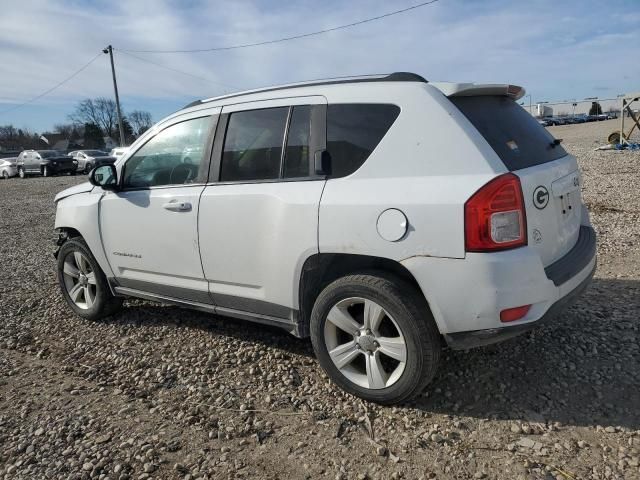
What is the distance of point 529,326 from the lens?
2.56 metres

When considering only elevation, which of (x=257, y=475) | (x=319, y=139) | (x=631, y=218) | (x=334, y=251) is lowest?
(x=257, y=475)

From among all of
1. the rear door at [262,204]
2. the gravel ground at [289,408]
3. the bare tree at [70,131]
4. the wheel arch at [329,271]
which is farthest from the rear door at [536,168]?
the bare tree at [70,131]

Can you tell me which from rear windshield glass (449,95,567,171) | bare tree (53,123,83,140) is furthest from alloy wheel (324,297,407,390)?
bare tree (53,123,83,140)

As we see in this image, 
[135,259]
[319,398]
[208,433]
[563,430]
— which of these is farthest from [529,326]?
[135,259]

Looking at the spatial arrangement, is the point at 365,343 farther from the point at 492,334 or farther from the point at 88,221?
the point at 88,221

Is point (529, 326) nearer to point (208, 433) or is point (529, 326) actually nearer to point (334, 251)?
point (334, 251)

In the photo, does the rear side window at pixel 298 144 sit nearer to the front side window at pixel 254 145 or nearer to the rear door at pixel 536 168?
the front side window at pixel 254 145

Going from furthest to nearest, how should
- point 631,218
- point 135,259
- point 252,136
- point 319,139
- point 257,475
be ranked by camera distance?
1. point 631,218
2. point 135,259
3. point 252,136
4. point 319,139
5. point 257,475

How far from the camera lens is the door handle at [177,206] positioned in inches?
139

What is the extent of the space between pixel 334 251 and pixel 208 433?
125 cm

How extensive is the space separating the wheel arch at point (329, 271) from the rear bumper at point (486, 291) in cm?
13

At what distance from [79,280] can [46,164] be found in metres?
29.0

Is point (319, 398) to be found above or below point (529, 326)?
below

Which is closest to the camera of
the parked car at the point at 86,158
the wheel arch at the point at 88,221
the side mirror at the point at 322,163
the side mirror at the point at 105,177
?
the side mirror at the point at 322,163
